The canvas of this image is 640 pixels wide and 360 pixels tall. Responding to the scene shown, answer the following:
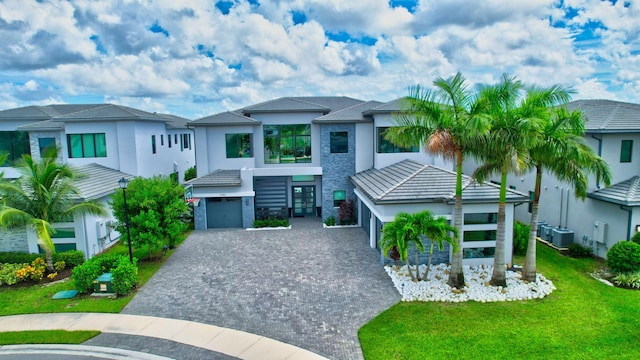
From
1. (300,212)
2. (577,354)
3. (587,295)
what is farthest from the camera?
(300,212)

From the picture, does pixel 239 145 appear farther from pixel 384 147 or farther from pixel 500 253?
pixel 500 253

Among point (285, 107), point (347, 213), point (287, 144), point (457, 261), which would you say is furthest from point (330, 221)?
point (457, 261)

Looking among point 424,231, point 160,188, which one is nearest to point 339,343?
point 424,231

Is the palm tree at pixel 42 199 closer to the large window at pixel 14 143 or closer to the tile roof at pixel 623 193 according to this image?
the large window at pixel 14 143

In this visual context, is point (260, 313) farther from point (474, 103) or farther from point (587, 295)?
point (587, 295)

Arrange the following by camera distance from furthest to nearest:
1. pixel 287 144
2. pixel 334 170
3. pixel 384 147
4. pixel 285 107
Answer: pixel 287 144 → pixel 285 107 → pixel 334 170 → pixel 384 147

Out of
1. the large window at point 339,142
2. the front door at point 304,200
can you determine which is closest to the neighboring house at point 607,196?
the large window at point 339,142
